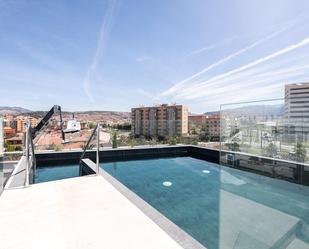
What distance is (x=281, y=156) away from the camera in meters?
4.79

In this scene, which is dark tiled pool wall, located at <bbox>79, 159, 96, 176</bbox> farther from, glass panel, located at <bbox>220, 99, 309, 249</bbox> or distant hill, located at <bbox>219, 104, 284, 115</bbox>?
distant hill, located at <bbox>219, 104, 284, 115</bbox>

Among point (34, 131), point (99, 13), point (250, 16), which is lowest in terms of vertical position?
point (34, 131)

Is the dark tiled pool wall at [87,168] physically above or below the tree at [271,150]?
below

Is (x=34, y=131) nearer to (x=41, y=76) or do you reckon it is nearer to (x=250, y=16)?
(x=41, y=76)

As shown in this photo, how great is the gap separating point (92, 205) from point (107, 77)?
12.4 metres

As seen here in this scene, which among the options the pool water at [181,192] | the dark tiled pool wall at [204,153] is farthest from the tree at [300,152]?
the dark tiled pool wall at [204,153]

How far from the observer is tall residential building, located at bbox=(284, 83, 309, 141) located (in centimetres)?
397

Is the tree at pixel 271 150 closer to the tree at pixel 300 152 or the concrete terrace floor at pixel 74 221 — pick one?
the tree at pixel 300 152

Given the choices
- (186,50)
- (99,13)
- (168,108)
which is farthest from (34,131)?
(168,108)

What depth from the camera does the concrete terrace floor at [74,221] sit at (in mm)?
2352

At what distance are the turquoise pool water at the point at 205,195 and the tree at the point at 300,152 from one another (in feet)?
2.45

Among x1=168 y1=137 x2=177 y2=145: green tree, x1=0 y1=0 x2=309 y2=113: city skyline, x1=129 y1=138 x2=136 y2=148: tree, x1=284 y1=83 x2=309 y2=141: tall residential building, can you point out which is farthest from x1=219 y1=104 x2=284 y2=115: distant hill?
x1=168 y1=137 x2=177 y2=145: green tree

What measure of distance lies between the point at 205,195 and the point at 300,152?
2.26 meters

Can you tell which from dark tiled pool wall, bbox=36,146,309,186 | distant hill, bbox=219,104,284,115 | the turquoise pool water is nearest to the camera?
the turquoise pool water
